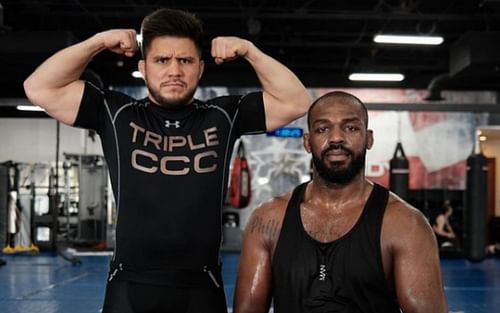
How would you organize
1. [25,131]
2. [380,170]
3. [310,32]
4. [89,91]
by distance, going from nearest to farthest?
[89,91]
[310,32]
[380,170]
[25,131]


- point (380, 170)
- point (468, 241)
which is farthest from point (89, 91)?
point (380, 170)

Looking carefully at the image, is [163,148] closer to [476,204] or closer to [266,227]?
[266,227]

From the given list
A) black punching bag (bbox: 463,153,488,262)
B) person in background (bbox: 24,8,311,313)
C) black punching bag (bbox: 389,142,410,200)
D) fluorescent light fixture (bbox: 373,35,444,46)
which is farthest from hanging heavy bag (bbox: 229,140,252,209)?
person in background (bbox: 24,8,311,313)

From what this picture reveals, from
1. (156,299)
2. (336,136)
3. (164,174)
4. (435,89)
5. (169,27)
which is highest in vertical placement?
(435,89)

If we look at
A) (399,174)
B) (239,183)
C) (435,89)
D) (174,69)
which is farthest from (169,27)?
(435,89)

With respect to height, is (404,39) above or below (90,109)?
above

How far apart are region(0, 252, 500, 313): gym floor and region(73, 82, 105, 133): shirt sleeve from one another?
403cm

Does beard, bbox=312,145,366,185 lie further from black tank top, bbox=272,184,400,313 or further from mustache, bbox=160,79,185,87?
mustache, bbox=160,79,185,87

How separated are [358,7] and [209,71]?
13.9 ft

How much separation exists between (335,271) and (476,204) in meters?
6.88

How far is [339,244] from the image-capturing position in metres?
2.04

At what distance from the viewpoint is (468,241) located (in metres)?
8.55

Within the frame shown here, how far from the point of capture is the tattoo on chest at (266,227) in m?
2.16

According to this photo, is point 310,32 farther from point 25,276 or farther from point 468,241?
point 25,276
